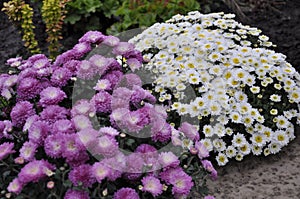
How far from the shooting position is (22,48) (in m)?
4.85

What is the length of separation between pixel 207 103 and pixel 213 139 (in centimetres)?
23

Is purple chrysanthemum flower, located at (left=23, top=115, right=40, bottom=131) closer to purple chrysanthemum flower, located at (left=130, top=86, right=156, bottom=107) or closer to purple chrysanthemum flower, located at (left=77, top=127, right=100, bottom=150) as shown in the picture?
purple chrysanthemum flower, located at (left=77, top=127, right=100, bottom=150)

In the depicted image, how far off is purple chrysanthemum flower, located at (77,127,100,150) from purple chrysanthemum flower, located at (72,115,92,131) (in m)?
0.05

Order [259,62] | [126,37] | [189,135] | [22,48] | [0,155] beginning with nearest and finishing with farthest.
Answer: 1. [0,155]
2. [189,135]
3. [259,62]
4. [126,37]
5. [22,48]

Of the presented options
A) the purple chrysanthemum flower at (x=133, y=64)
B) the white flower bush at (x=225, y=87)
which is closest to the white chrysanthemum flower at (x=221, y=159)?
the white flower bush at (x=225, y=87)

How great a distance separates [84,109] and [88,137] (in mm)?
208

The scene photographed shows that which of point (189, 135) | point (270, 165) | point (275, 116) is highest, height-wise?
point (189, 135)

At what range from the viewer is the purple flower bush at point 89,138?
1873 mm

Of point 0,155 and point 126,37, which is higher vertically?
point 0,155

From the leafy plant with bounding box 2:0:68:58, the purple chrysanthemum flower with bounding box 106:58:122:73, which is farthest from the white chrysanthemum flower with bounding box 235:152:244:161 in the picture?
the leafy plant with bounding box 2:0:68:58

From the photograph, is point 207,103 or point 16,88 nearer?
point 16,88

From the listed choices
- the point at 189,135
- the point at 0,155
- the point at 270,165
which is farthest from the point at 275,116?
the point at 0,155

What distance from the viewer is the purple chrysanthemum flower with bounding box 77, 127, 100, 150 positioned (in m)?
1.89

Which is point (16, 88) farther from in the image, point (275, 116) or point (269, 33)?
point (269, 33)
